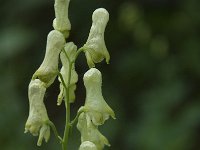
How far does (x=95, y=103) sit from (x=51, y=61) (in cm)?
23

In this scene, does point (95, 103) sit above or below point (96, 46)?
below

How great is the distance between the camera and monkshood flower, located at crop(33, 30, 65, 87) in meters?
2.75

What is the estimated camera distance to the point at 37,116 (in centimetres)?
286

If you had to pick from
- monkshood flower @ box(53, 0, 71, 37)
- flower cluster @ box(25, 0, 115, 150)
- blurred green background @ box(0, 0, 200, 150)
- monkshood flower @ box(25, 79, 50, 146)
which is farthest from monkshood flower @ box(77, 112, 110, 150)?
blurred green background @ box(0, 0, 200, 150)

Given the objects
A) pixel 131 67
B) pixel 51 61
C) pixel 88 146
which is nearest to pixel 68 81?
pixel 51 61

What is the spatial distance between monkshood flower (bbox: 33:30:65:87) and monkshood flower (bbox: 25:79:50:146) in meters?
0.10

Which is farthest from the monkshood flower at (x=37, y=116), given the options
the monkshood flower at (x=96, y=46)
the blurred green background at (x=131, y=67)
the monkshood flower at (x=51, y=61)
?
the blurred green background at (x=131, y=67)

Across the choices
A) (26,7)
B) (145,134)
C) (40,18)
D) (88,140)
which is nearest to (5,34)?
(26,7)

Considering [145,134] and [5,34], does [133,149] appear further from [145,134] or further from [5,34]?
[5,34]

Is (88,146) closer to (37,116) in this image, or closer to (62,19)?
(37,116)

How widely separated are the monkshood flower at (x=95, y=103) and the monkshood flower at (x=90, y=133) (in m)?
0.06

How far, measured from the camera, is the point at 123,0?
6.07 metres

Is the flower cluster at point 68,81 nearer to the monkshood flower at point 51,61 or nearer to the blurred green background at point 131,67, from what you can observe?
the monkshood flower at point 51,61

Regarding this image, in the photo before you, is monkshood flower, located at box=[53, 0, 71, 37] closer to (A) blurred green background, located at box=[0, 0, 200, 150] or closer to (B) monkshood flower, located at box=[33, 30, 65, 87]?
(B) monkshood flower, located at box=[33, 30, 65, 87]
